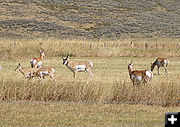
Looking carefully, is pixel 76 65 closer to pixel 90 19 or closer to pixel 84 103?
pixel 84 103

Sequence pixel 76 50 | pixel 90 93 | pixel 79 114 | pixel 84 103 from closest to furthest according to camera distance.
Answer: pixel 79 114
pixel 84 103
pixel 90 93
pixel 76 50

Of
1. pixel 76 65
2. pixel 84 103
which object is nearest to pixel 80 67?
pixel 76 65

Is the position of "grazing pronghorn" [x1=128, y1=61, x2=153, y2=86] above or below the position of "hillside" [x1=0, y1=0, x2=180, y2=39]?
below

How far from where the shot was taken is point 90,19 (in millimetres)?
84750

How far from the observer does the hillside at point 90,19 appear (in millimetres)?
70694

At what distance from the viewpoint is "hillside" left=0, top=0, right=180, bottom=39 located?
7069 cm

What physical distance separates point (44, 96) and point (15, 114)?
7.43 ft

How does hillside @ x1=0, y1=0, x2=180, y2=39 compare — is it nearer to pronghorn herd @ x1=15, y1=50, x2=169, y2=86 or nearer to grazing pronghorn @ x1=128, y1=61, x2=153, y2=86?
pronghorn herd @ x1=15, y1=50, x2=169, y2=86

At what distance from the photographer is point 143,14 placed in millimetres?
91875

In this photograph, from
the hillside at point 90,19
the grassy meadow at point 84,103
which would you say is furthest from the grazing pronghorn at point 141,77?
the hillside at point 90,19

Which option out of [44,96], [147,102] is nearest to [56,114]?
[44,96]

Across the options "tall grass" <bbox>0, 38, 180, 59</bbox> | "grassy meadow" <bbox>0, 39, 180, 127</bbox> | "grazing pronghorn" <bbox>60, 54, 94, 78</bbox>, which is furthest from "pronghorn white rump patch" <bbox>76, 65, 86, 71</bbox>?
"tall grass" <bbox>0, 38, 180, 59</bbox>

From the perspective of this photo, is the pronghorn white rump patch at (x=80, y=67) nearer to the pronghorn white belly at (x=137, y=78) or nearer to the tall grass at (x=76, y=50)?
the pronghorn white belly at (x=137, y=78)

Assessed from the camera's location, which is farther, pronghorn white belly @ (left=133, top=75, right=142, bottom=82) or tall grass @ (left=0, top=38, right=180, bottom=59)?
tall grass @ (left=0, top=38, right=180, bottom=59)
